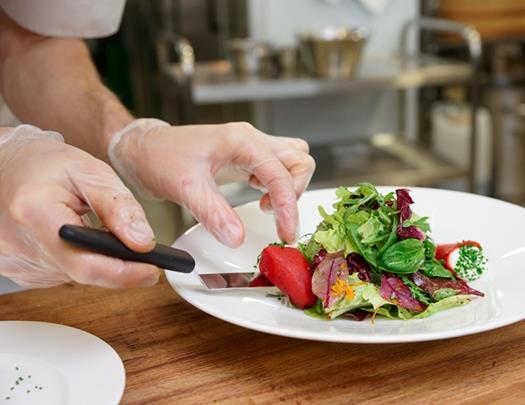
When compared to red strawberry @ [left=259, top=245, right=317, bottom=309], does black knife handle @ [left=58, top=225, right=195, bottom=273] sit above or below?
above

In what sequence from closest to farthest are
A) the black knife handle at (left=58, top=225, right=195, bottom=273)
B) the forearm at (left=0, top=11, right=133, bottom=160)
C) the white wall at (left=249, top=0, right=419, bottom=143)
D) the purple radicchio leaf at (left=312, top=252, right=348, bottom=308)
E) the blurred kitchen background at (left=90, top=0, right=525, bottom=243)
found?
1. the black knife handle at (left=58, top=225, right=195, bottom=273)
2. the purple radicchio leaf at (left=312, top=252, right=348, bottom=308)
3. the forearm at (left=0, top=11, right=133, bottom=160)
4. the blurred kitchen background at (left=90, top=0, right=525, bottom=243)
5. the white wall at (left=249, top=0, right=419, bottom=143)

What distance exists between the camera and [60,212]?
0.66m

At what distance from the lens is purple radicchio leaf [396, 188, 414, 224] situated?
83 cm

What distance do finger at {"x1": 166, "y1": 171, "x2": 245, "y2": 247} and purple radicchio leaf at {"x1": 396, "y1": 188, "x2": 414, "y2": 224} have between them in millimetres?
181

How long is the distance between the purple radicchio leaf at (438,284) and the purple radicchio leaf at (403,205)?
0.21 ft

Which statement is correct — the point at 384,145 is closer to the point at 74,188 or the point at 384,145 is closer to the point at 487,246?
the point at 487,246

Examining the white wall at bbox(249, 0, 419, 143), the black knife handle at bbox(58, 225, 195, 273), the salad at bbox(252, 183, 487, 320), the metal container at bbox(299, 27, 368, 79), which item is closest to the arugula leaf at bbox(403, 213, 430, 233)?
the salad at bbox(252, 183, 487, 320)

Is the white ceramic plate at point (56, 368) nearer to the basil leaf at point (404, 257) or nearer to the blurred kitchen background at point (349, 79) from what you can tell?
the basil leaf at point (404, 257)

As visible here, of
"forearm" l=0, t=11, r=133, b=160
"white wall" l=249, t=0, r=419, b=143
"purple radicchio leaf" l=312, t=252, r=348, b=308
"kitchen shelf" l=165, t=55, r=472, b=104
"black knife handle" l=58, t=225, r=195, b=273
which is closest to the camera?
"black knife handle" l=58, t=225, r=195, b=273

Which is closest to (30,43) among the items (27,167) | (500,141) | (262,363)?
(27,167)

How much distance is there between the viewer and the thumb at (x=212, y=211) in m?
0.83

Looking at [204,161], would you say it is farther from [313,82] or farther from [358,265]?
[313,82]

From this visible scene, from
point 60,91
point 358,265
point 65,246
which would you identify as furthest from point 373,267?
point 60,91

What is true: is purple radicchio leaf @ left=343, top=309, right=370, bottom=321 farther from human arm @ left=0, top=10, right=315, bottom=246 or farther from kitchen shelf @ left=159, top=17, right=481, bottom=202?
kitchen shelf @ left=159, top=17, right=481, bottom=202
